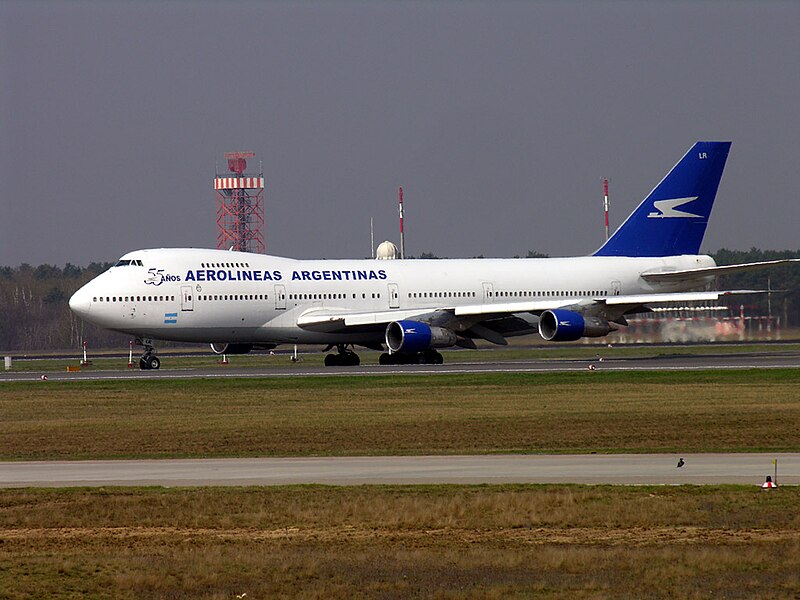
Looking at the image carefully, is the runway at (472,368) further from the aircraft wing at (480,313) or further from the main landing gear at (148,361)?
the aircraft wing at (480,313)

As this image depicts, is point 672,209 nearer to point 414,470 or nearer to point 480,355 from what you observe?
point 480,355

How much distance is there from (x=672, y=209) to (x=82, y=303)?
27.7 metres

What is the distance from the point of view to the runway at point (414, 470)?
72.5 feet

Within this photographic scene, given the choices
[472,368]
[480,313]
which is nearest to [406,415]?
[472,368]

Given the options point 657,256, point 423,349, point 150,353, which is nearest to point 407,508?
point 423,349

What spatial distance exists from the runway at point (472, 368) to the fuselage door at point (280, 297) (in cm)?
257

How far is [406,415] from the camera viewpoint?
3444 cm

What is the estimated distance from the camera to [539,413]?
34.4 meters

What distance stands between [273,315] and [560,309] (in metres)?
11.9

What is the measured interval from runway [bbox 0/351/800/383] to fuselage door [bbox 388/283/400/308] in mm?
3175

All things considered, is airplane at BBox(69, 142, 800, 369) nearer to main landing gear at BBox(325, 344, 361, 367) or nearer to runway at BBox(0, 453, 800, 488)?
main landing gear at BBox(325, 344, 361, 367)

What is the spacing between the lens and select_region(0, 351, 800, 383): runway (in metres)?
50.7

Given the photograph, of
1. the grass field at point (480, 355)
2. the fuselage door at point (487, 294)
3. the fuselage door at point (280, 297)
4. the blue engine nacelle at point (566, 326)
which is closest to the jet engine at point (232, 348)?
the grass field at point (480, 355)

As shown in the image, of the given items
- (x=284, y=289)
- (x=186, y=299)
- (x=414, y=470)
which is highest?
(x=284, y=289)
